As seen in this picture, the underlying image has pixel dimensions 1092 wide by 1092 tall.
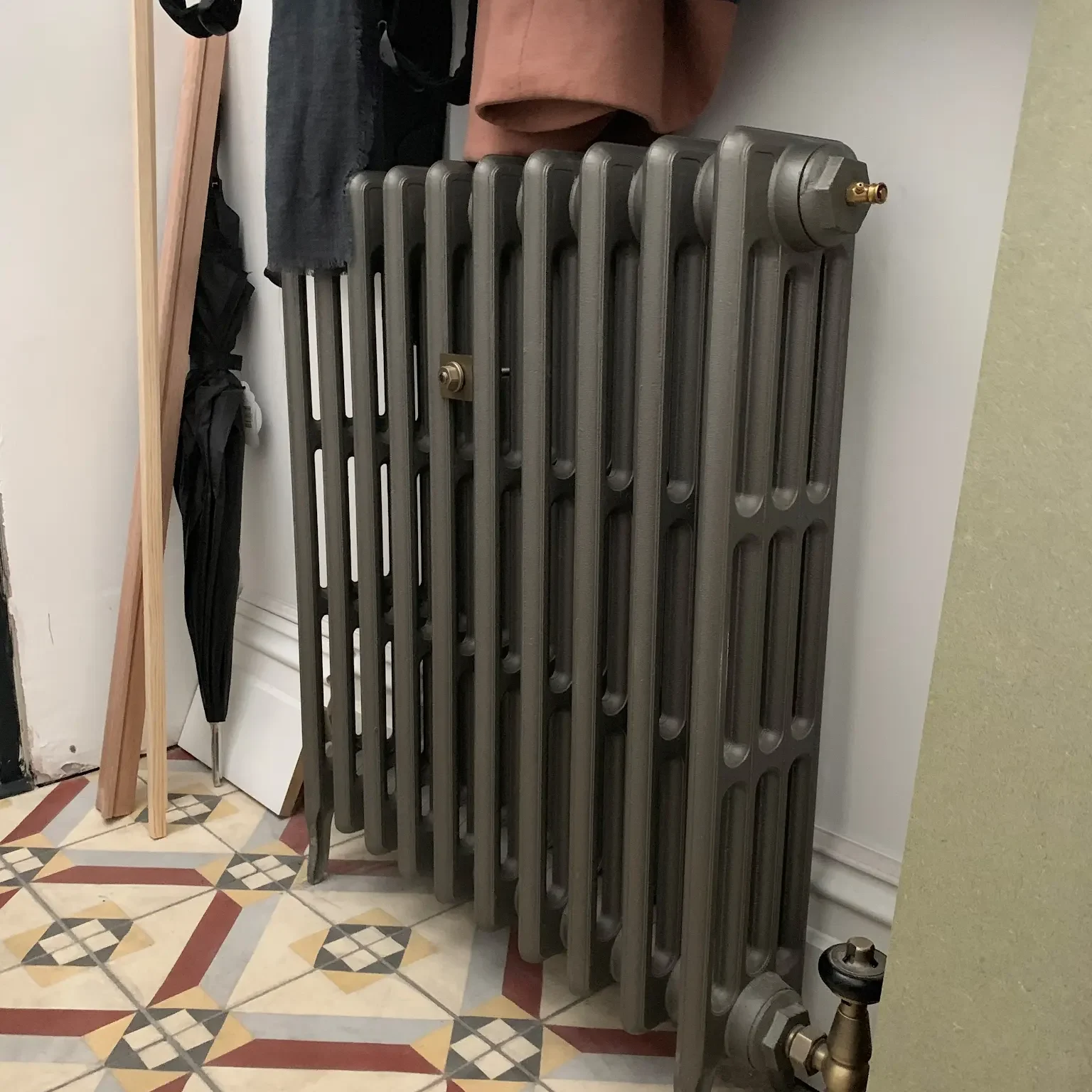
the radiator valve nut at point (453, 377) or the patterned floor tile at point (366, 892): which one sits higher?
the radiator valve nut at point (453, 377)

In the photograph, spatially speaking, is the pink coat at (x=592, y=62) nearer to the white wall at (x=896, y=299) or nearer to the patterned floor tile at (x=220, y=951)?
the white wall at (x=896, y=299)

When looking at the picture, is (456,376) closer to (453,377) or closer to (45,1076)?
(453,377)

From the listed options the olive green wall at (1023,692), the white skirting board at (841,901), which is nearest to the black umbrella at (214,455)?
the white skirting board at (841,901)

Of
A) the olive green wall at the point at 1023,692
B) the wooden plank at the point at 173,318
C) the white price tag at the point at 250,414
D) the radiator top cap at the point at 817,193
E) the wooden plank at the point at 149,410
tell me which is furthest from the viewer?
the white price tag at the point at 250,414

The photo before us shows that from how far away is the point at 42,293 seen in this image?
1.47 m

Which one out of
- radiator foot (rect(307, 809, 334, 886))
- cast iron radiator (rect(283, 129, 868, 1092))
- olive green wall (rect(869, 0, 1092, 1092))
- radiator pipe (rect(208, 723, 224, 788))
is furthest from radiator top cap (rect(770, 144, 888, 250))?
radiator pipe (rect(208, 723, 224, 788))

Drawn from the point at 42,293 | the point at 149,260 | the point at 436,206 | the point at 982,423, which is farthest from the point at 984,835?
the point at 42,293

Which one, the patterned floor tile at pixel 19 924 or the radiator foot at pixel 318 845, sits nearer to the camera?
the patterned floor tile at pixel 19 924

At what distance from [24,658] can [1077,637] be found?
1.44 meters

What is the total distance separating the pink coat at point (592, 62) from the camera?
0.83 m

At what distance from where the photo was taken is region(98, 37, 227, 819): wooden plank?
4.75ft

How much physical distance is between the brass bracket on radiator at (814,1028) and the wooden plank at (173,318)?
3.00 ft

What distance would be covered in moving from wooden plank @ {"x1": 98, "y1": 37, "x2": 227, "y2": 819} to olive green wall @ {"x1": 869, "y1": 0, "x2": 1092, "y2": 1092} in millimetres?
1087

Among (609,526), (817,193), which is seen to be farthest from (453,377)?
(817,193)
